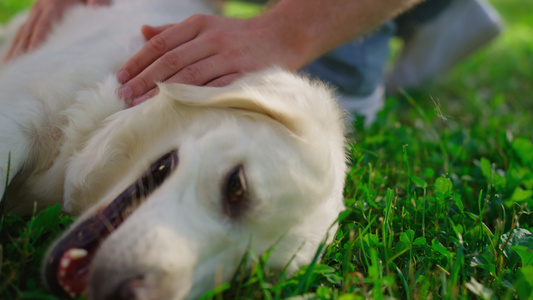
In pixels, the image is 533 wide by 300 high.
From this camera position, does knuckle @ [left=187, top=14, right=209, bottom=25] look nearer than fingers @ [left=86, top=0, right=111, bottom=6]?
Yes

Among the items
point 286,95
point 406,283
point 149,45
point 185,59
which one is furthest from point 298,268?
point 149,45

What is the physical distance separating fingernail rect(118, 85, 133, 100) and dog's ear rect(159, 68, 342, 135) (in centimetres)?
26

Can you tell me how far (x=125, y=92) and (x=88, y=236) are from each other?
781 millimetres

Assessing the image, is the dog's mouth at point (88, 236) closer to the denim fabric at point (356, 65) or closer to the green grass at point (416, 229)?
the green grass at point (416, 229)

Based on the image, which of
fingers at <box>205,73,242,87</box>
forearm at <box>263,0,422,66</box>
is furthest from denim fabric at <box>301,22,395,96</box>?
fingers at <box>205,73,242,87</box>

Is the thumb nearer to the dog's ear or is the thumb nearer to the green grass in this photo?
the dog's ear

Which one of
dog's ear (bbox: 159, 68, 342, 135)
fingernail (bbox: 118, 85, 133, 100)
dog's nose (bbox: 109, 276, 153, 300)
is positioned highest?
fingernail (bbox: 118, 85, 133, 100)

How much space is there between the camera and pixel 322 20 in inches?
115

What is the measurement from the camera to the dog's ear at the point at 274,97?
2104 mm

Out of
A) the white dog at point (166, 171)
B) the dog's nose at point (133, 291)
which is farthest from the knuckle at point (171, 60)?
the dog's nose at point (133, 291)

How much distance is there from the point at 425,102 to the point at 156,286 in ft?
13.1

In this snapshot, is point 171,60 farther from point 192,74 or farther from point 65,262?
point 65,262

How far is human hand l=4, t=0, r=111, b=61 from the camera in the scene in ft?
11.4

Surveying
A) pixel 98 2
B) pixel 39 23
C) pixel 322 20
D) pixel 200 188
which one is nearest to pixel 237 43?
pixel 322 20
